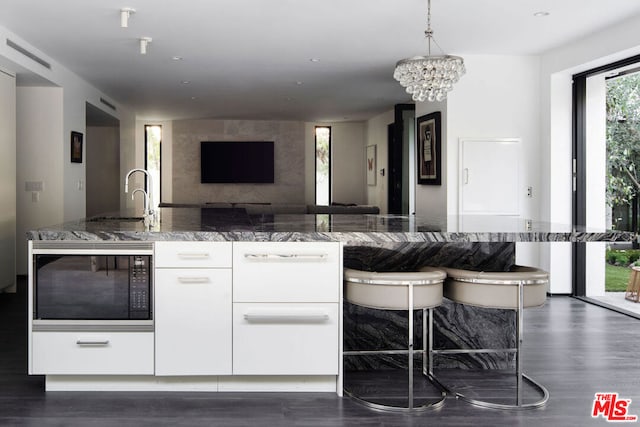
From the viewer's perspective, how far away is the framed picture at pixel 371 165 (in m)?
12.8

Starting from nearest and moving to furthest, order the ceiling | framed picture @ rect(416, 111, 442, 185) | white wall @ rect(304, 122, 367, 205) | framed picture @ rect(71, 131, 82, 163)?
the ceiling < framed picture @ rect(416, 111, 442, 185) < framed picture @ rect(71, 131, 82, 163) < white wall @ rect(304, 122, 367, 205)

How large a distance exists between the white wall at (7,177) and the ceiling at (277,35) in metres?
0.54

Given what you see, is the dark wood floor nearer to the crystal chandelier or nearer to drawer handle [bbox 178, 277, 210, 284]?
drawer handle [bbox 178, 277, 210, 284]

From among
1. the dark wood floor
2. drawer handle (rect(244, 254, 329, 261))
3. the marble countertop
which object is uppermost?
the marble countertop

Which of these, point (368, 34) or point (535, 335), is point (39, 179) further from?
point (535, 335)

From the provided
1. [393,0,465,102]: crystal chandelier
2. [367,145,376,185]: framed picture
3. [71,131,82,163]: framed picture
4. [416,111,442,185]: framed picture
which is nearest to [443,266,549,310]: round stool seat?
[393,0,465,102]: crystal chandelier

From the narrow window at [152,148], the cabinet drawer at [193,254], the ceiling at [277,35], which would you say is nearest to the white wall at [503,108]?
A: the ceiling at [277,35]

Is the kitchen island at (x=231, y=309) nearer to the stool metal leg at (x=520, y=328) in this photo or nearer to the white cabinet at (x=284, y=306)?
the white cabinet at (x=284, y=306)

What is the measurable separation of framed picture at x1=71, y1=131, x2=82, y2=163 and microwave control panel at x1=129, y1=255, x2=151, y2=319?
5.02 m

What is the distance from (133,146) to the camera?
1167 centimetres

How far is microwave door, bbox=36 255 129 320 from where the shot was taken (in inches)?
127

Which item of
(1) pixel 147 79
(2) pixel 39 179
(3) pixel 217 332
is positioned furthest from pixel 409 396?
(1) pixel 147 79

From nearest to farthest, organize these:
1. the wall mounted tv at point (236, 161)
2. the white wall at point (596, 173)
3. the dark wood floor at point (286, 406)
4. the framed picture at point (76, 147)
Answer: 1. the dark wood floor at point (286, 406)
2. the white wall at point (596, 173)
3. the framed picture at point (76, 147)
4. the wall mounted tv at point (236, 161)

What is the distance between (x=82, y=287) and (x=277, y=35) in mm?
3211
